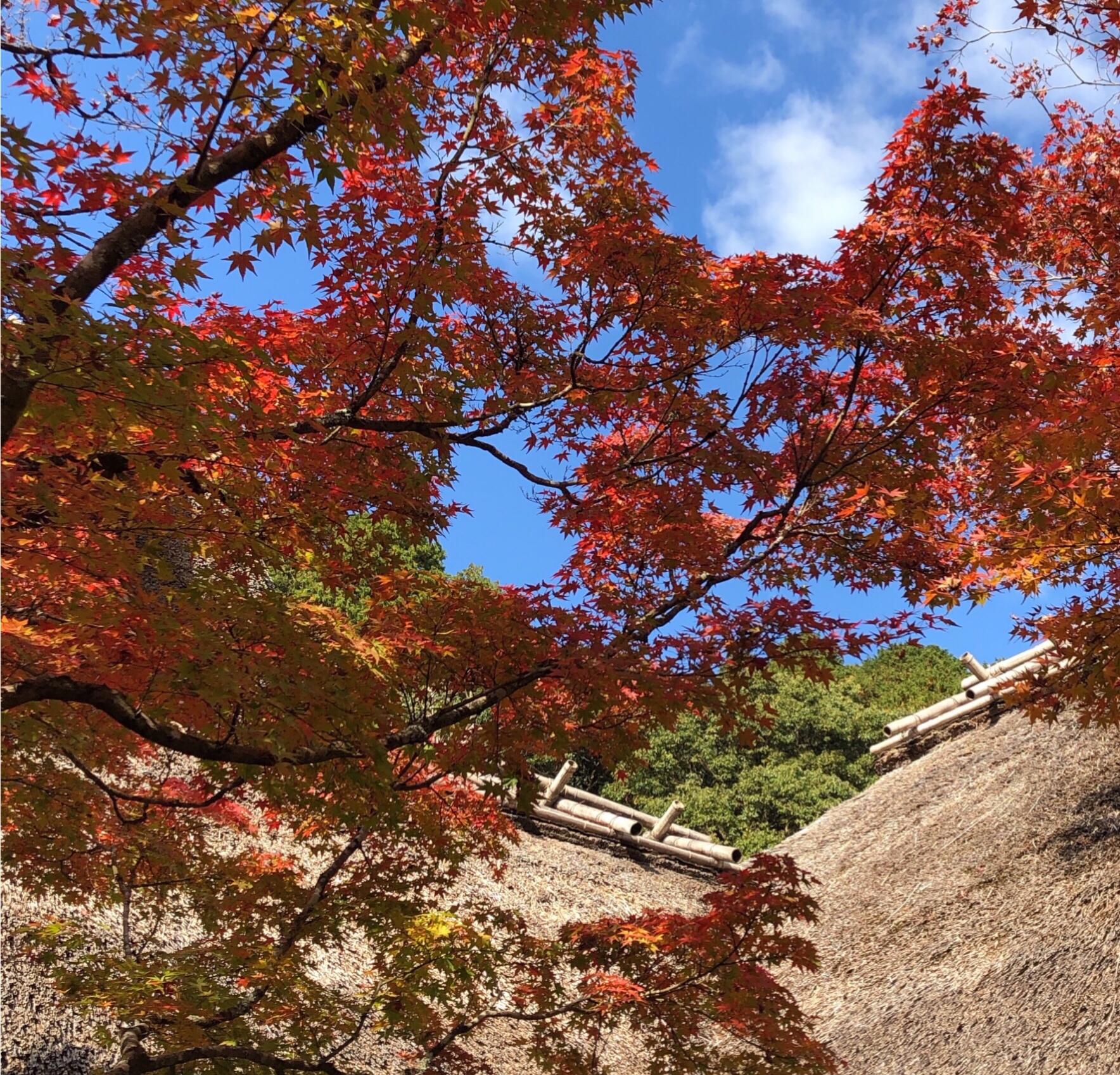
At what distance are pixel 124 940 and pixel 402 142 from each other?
5.72 meters

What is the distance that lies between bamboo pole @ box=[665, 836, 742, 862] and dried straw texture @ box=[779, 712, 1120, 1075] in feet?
6.50

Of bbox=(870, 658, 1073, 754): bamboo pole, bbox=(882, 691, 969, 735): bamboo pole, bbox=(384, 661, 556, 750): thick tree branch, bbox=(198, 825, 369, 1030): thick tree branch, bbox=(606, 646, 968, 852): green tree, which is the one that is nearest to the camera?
bbox=(384, 661, 556, 750): thick tree branch

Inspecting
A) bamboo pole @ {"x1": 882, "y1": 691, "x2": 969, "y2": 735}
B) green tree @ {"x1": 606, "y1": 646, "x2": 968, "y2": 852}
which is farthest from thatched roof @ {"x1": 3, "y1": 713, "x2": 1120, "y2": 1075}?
green tree @ {"x1": 606, "y1": 646, "x2": 968, "y2": 852}

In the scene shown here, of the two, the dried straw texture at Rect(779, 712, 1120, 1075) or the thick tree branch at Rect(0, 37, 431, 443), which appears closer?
the thick tree branch at Rect(0, 37, 431, 443)

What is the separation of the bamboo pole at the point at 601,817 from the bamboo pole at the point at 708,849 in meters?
0.78

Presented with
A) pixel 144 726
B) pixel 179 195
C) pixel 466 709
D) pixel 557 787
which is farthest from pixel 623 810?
pixel 179 195

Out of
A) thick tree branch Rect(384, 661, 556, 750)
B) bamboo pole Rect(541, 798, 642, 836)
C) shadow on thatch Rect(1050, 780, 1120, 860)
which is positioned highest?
shadow on thatch Rect(1050, 780, 1120, 860)

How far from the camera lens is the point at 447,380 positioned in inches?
223

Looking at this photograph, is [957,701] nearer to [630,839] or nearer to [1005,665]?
[1005,665]

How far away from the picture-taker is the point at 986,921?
8703 mm

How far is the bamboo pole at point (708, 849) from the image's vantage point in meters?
14.5

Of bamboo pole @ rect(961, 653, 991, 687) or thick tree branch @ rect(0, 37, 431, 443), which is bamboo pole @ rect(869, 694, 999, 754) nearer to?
bamboo pole @ rect(961, 653, 991, 687)

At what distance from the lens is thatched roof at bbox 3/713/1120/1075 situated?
267 inches

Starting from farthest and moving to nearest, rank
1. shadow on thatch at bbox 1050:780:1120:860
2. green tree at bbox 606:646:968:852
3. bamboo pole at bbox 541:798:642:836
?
1. green tree at bbox 606:646:968:852
2. bamboo pole at bbox 541:798:642:836
3. shadow on thatch at bbox 1050:780:1120:860
